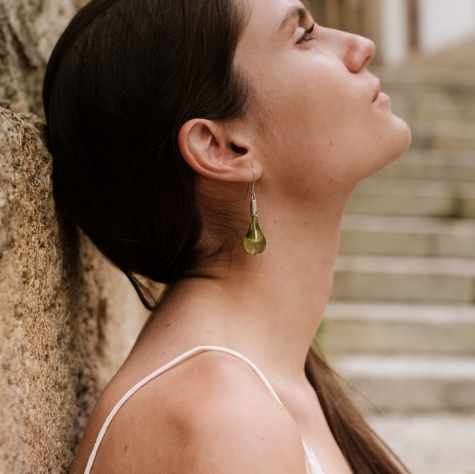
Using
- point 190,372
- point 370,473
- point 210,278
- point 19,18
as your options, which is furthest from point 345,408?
point 19,18

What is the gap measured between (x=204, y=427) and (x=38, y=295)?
1.05 ft

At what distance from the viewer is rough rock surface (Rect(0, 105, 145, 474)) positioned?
79 centimetres

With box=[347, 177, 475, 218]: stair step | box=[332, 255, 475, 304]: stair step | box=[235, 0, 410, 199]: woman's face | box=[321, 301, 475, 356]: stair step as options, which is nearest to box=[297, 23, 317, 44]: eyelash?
box=[235, 0, 410, 199]: woman's face

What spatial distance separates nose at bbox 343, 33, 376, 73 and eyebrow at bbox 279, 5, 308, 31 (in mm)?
122

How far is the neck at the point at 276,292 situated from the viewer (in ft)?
3.90

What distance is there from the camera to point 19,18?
4.77 feet

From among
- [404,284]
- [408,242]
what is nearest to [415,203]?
[408,242]

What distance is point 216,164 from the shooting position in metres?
1.19

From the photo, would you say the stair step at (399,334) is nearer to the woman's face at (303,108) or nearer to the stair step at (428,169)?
the stair step at (428,169)

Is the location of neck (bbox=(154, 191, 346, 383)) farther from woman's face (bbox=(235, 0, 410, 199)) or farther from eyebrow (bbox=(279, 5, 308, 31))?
eyebrow (bbox=(279, 5, 308, 31))

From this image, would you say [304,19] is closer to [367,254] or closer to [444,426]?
[444,426]

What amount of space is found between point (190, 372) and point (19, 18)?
98cm

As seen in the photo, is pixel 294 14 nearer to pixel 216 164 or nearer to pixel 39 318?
pixel 216 164

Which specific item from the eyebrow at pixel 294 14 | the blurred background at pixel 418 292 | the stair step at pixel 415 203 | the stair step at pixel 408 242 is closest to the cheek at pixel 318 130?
the eyebrow at pixel 294 14
